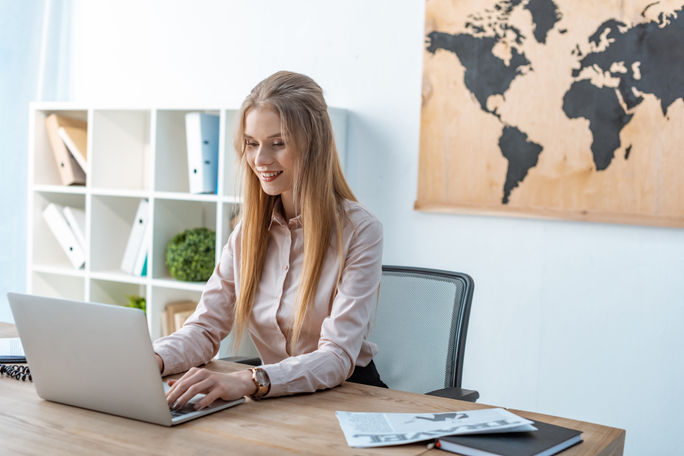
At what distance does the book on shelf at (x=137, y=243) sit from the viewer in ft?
10.3

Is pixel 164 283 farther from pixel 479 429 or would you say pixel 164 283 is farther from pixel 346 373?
pixel 479 429

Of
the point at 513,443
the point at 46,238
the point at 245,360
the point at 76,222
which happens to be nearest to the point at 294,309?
the point at 245,360

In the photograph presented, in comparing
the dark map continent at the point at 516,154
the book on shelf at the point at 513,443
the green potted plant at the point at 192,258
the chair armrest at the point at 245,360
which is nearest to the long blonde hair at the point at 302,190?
the chair armrest at the point at 245,360

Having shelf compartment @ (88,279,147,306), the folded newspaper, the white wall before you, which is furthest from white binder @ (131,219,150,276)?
the folded newspaper

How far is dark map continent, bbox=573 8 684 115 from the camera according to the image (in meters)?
2.31

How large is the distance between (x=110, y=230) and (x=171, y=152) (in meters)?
0.47

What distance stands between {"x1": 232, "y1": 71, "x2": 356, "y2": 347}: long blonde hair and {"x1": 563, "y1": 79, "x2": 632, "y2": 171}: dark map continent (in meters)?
1.02

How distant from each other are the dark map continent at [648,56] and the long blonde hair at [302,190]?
1.10m

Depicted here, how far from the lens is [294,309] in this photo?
68.2 inches

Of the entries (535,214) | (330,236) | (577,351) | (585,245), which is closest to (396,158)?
(535,214)

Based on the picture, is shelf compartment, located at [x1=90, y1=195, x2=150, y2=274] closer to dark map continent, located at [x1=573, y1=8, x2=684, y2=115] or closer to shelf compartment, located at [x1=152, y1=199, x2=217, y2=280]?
shelf compartment, located at [x1=152, y1=199, x2=217, y2=280]

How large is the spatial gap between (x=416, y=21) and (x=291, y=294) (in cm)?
139

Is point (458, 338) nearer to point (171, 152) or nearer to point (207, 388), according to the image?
point (207, 388)

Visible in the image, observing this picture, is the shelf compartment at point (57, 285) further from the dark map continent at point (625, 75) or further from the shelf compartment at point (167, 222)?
the dark map continent at point (625, 75)
